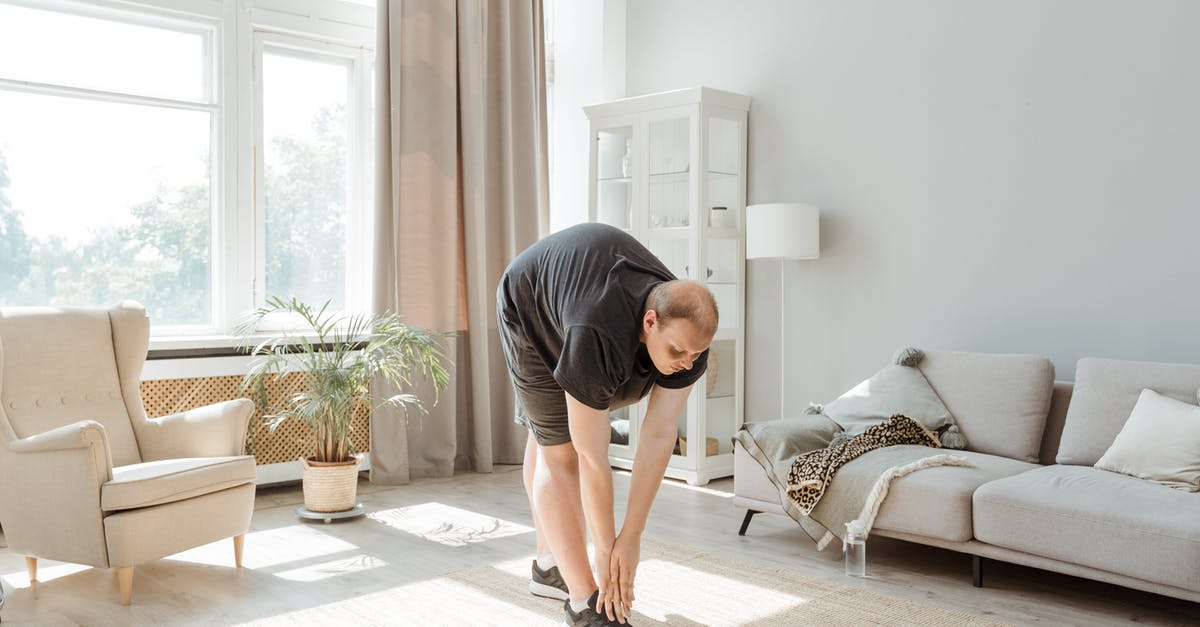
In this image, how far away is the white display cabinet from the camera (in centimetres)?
517

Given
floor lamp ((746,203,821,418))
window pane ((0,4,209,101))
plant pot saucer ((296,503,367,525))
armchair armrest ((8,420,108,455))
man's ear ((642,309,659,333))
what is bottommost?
plant pot saucer ((296,503,367,525))

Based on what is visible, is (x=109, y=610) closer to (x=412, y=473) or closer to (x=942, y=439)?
(x=412, y=473)

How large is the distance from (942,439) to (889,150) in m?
1.49

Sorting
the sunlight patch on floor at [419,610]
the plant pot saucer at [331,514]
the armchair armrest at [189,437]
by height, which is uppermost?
the armchair armrest at [189,437]

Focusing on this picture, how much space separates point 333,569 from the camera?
3.63 meters

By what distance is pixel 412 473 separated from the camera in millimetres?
5352

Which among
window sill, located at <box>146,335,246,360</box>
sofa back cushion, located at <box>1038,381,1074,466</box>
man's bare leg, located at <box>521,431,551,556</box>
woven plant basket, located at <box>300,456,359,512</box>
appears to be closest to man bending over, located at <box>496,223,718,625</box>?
man's bare leg, located at <box>521,431,551,556</box>

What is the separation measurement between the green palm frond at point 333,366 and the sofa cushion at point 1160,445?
288cm

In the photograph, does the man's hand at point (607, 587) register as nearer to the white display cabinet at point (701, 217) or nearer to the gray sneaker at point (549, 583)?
the gray sneaker at point (549, 583)

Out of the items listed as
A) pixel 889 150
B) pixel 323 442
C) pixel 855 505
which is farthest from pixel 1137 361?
pixel 323 442

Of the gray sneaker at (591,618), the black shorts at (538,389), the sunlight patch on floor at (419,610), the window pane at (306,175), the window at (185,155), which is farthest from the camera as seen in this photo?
the window pane at (306,175)

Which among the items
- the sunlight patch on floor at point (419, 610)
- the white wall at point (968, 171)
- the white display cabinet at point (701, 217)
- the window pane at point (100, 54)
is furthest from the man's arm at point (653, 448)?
the window pane at point (100, 54)

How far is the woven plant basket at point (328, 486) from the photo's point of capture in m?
4.35

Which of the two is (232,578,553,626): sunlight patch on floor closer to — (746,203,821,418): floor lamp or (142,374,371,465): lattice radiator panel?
(142,374,371,465): lattice radiator panel
